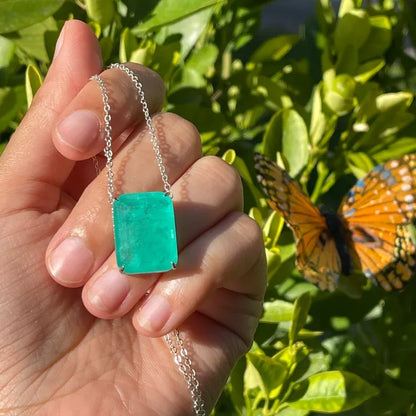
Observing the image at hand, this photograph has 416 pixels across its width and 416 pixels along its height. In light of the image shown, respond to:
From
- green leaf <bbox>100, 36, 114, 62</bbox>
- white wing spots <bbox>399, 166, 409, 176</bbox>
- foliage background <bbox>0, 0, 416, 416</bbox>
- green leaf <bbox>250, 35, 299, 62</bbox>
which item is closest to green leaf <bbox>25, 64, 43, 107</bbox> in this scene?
foliage background <bbox>0, 0, 416, 416</bbox>

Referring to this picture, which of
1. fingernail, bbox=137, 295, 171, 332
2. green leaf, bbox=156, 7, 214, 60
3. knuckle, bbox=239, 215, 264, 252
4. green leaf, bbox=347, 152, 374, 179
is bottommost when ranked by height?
green leaf, bbox=347, 152, 374, 179

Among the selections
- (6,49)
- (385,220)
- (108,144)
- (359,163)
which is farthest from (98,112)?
(385,220)

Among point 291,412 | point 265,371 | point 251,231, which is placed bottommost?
point 291,412

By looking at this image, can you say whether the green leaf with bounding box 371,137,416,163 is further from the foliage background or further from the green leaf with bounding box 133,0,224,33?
the green leaf with bounding box 133,0,224,33

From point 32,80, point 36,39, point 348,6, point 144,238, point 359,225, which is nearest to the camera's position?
point 144,238

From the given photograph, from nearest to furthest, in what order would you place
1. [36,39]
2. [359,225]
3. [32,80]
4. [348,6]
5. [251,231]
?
1. [251,231]
2. [32,80]
3. [36,39]
4. [348,6]
5. [359,225]

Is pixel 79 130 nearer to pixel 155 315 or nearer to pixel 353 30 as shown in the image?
pixel 155 315

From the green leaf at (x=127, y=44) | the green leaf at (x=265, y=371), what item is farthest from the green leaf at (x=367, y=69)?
the green leaf at (x=265, y=371)

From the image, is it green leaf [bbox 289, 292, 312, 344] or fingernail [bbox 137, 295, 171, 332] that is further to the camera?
green leaf [bbox 289, 292, 312, 344]
